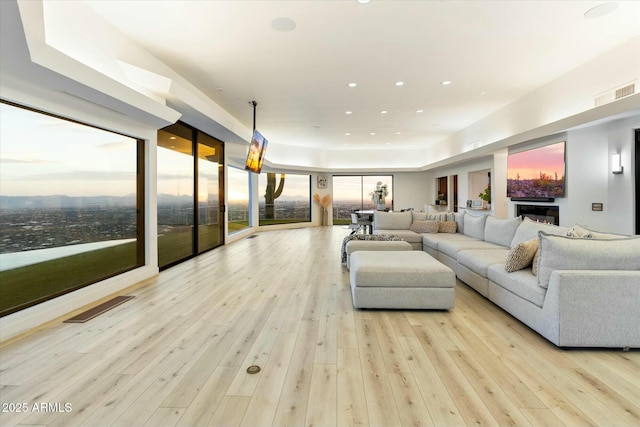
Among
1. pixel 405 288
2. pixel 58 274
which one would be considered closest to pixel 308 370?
pixel 405 288

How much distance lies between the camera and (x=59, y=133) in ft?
11.2

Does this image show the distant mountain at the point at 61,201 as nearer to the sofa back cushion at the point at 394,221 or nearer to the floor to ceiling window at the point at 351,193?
the sofa back cushion at the point at 394,221

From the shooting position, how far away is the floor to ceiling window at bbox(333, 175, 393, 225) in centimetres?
1367

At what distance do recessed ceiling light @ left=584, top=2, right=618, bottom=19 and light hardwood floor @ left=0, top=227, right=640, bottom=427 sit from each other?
352 cm

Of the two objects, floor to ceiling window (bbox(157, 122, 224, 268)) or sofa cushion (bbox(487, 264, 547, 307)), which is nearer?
sofa cushion (bbox(487, 264, 547, 307))

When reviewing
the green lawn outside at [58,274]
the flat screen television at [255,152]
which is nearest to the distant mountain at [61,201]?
the green lawn outside at [58,274]

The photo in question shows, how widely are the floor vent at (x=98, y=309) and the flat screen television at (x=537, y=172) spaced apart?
7356 mm

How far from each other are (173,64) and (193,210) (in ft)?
9.63

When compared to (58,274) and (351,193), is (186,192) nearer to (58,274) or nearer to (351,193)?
(58,274)

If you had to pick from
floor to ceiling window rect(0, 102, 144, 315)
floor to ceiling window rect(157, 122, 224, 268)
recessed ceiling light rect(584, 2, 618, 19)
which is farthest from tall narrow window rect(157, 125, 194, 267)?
recessed ceiling light rect(584, 2, 618, 19)

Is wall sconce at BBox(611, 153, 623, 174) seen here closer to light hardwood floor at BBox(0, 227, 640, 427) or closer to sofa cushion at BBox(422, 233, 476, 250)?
sofa cushion at BBox(422, 233, 476, 250)

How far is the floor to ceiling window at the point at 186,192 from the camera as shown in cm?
548

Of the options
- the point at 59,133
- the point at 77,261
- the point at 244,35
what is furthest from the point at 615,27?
the point at 77,261

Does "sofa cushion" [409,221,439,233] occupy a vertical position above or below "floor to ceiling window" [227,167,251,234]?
below
